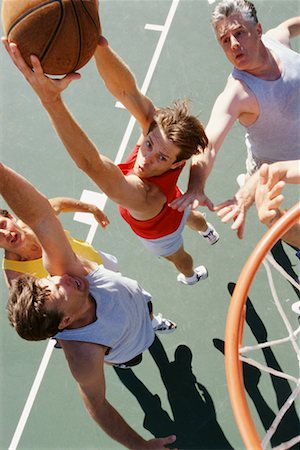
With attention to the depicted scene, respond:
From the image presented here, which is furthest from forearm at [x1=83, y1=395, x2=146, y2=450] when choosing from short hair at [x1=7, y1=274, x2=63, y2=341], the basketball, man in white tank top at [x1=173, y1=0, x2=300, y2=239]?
the basketball

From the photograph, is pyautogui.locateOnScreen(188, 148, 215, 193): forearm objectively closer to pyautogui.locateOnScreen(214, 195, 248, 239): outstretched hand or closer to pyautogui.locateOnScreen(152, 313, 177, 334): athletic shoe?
pyautogui.locateOnScreen(214, 195, 248, 239): outstretched hand

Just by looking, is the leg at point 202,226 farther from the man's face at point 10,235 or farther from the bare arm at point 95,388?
the bare arm at point 95,388

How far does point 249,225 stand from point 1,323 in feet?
7.17

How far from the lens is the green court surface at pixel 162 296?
3.71m

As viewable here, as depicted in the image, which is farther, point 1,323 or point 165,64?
point 165,64

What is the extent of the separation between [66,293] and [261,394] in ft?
6.01

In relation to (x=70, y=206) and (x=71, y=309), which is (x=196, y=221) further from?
(x=71, y=309)

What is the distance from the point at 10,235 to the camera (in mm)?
3014

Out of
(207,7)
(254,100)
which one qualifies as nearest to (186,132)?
(254,100)

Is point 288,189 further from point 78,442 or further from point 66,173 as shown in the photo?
point 78,442

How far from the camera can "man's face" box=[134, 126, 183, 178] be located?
2887mm

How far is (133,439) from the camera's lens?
8.79 feet

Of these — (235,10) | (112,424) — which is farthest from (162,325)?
(235,10)

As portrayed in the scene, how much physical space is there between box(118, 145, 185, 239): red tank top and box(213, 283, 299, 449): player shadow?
3.76ft
